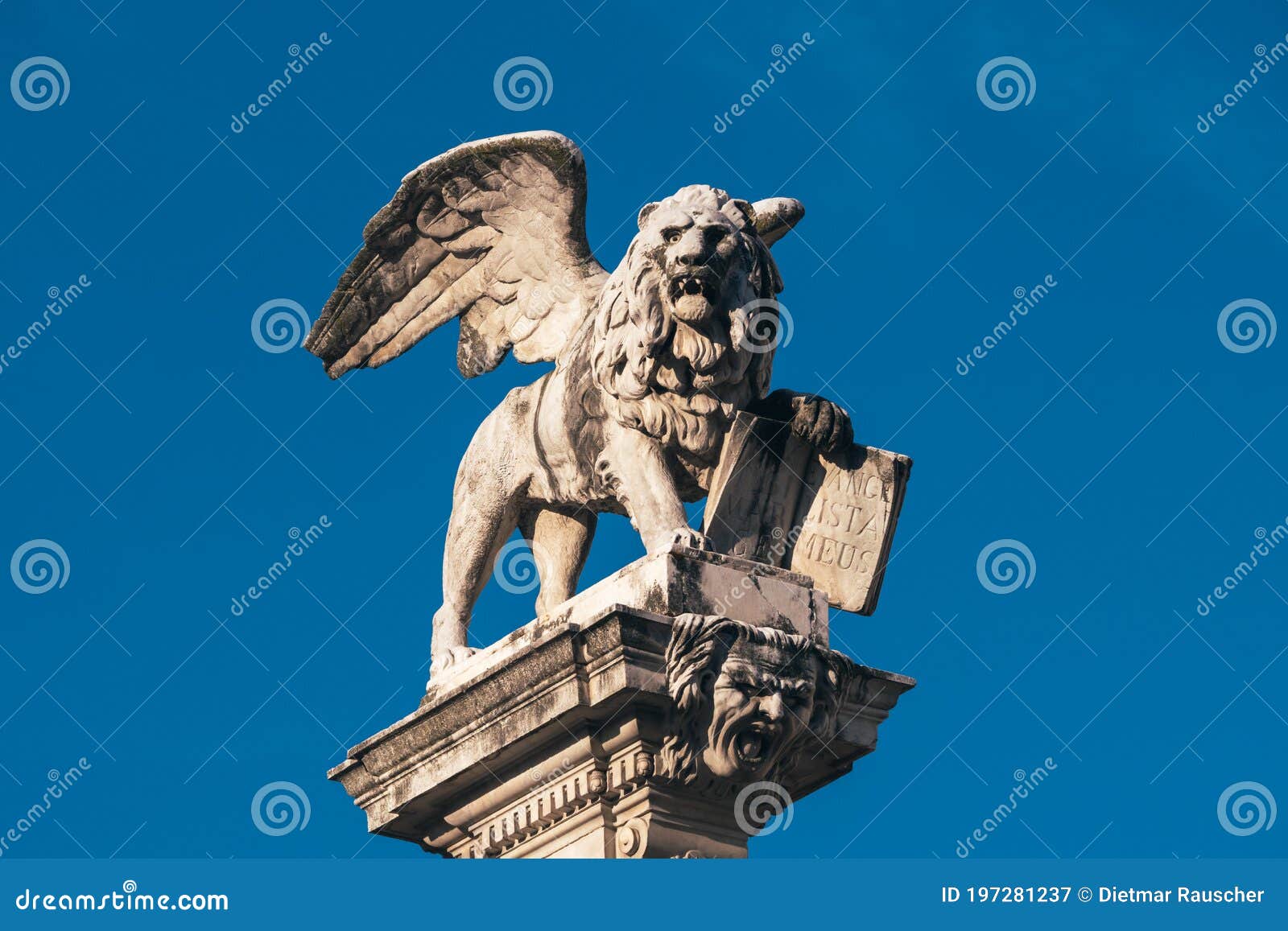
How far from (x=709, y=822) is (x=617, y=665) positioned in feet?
4.07

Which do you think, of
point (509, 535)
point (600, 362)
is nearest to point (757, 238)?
point (600, 362)

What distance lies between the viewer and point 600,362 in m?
22.0

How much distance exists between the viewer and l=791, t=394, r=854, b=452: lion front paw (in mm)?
21797

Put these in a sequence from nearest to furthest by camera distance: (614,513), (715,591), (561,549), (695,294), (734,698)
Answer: (734,698) → (715,591) → (695,294) → (614,513) → (561,549)

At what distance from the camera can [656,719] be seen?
20.5 metres

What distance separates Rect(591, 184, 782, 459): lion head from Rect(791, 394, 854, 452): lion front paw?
0.98 feet

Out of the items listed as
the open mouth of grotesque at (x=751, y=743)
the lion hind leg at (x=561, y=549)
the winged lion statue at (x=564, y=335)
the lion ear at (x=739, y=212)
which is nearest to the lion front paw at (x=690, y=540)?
the winged lion statue at (x=564, y=335)

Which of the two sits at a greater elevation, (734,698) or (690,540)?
(690,540)

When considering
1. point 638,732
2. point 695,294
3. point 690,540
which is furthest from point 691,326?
point 638,732

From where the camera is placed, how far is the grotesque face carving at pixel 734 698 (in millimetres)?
20359

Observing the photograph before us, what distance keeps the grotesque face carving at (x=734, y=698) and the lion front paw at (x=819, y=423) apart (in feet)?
5.47

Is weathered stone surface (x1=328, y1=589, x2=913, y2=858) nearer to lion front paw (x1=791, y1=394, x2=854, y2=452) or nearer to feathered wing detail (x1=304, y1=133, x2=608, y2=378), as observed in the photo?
lion front paw (x1=791, y1=394, x2=854, y2=452)

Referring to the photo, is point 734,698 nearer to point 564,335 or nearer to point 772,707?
point 772,707

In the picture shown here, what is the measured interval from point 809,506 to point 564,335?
2.22 meters
